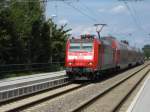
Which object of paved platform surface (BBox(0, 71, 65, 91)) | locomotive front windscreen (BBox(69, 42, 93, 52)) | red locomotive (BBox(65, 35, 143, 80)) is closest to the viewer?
paved platform surface (BBox(0, 71, 65, 91))

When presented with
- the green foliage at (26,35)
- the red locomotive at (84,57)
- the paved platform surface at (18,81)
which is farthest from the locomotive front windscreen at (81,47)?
the green foliage at (26,35)

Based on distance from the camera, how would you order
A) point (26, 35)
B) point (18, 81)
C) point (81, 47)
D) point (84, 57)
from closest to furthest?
1. point (18, 81)
2. point (84, 57)
3. point (81, 47)
4. point (26, 35)

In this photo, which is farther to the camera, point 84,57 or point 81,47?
point 81,47

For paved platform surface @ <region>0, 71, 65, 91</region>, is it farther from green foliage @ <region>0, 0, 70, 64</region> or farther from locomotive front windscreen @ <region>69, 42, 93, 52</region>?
green foliage @ <region>0, 0, 70, 64</region>

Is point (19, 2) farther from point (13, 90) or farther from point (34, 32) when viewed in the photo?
point (13, 90)

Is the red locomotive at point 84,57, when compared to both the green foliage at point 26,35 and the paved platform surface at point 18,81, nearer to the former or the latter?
the paved platform surface at point 18,81

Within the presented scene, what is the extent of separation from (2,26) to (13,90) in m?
18.3

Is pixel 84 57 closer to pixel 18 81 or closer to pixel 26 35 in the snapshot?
pixel 18 81

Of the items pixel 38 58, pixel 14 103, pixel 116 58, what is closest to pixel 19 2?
pixel 38 58

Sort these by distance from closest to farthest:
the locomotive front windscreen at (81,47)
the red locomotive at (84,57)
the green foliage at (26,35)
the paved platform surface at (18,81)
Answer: the paved platform surface at (18,81), the red locomotive at (84,57), the locomotive front windscreen at (81,47), the green foliage at (26,35)

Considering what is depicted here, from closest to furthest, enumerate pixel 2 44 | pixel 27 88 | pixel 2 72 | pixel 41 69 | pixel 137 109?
pixel 137 109
pixel 27 88
pixel 2 72
pixel 2 44
pixel 41 69

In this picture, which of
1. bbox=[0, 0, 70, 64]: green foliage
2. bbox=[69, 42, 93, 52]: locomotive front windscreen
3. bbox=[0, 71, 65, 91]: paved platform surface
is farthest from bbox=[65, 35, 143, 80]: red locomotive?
bbox=[0, 0, 70, 64]: green foliage

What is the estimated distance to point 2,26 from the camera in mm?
39750

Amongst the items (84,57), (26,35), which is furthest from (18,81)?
(26,35)
